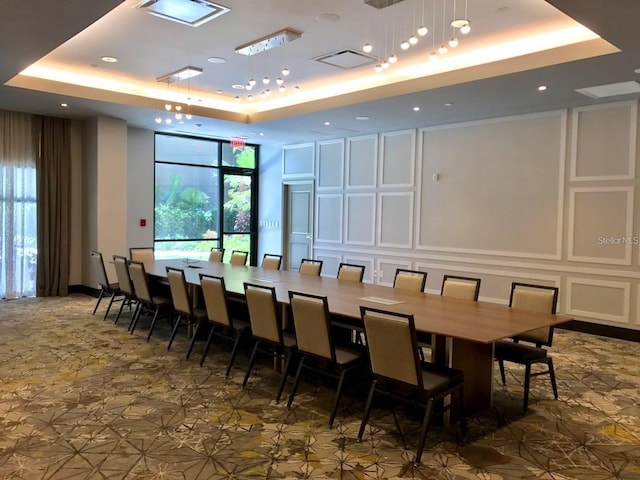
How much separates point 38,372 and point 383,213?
6141mm

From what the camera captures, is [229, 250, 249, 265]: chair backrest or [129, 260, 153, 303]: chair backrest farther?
[229, 250, 249, 265]: chair backrest

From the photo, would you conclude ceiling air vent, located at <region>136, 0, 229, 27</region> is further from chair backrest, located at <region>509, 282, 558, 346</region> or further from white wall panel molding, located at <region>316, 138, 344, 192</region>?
white wall panel molding, located at <region>316, 138, 344, 192</region>

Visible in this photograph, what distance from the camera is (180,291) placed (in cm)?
530

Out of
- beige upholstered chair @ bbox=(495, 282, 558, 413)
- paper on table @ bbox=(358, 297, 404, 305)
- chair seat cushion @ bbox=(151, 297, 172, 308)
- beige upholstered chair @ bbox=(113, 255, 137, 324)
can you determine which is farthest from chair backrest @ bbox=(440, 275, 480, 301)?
beige upholstered chair @ bbox=(113, 255, 137, 324)

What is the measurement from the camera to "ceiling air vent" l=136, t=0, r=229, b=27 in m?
4.41

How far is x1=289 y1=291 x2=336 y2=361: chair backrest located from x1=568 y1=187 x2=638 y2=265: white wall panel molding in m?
4.63

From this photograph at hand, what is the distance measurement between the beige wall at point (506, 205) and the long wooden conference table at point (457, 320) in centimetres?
302

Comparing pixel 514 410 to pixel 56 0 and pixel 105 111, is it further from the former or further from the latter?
pixel 105 111

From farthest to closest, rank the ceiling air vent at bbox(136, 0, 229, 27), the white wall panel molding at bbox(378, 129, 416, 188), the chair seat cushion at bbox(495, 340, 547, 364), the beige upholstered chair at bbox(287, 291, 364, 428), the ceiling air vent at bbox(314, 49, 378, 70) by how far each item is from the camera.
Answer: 1. the white wall panel molding at bbox(378, 129, 416, 188)
2. the ceiling air vent at bbox(314, 49, 378, 70)
3. the ceiling air vent at bbox(136, 0, 229, 27)
4. the chair seat cushion at bbox(495, 340, 547, 364)
5. the beige upholstered chair at bbox(287, 291, 364, 428)

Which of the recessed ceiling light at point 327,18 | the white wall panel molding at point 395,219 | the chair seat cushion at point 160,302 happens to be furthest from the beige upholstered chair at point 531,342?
the white wall panel molding at point 395,219

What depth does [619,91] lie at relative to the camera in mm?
5918

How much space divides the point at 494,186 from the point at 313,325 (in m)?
4.91

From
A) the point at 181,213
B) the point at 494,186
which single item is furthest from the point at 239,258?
the point at 494,186

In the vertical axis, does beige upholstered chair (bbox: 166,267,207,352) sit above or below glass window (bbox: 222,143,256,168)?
below
